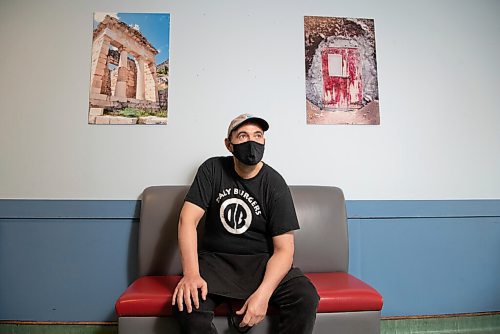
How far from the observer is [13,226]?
5.73 ft

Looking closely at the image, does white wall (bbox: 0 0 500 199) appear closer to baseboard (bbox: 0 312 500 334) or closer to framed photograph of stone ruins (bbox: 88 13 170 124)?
framed photograph of stone ruins (bbox: 88 13 170 124)

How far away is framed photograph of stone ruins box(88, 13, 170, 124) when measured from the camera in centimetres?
A: 182

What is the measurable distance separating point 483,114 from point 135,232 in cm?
230

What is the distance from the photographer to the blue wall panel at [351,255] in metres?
1.73

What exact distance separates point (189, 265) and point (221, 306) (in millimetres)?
205

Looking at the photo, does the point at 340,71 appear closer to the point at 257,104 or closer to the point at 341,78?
the point at 341,78

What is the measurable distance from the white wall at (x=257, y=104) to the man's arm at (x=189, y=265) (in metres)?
0.54

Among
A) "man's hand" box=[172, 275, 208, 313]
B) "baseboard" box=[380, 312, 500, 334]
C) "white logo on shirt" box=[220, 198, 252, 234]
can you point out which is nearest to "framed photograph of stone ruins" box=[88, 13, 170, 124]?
"white logo on shirt" box=[220, 198, 252, 234]

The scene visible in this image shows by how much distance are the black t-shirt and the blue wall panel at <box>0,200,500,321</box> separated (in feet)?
2.00

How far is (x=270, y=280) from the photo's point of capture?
1.19 m

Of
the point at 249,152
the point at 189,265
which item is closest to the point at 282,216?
the point at 249,152

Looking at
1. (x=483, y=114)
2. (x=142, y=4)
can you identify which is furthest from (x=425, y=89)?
(x=142, y=4)

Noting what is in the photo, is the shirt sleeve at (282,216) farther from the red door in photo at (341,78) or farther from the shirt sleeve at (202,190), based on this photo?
the red door in photo at (341,78)

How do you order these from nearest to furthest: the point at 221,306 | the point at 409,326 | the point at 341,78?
1. the point at 221,306
2. the point at 409,326
3. the point at 341,78
